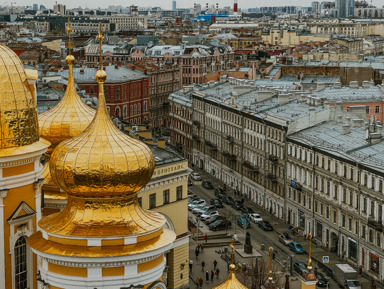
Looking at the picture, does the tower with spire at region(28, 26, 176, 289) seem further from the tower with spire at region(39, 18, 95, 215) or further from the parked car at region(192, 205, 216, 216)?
the parked car at region(192, 205, 216, 216)

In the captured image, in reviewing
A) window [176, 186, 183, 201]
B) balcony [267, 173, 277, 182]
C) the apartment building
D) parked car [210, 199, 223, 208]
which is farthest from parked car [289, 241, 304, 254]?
parked car [210, 199, 223, 208]

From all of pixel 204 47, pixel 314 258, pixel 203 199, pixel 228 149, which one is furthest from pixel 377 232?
pixel 204 47

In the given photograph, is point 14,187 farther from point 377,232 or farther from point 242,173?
point 242,173

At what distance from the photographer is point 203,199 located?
75125 millimetres

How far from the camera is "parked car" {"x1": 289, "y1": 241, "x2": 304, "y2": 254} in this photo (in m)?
58.1

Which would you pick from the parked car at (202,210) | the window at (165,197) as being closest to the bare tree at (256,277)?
the window at (165,197)

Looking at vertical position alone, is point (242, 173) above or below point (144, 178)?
below

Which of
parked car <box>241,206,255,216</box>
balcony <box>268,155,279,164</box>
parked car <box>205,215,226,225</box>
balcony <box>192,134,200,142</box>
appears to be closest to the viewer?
parked car <box>205,215,226,225</box>

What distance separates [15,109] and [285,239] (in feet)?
129

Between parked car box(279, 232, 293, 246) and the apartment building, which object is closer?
the apartment building

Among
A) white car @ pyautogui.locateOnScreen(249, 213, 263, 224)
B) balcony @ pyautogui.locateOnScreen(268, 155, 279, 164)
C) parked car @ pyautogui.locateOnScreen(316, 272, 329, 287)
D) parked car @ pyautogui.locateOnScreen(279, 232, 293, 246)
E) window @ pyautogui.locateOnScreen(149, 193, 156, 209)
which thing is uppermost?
window @ pyautogui.locateOnScreen(149, 193, 156, 209)

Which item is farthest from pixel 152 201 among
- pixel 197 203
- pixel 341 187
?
pixel 197 203

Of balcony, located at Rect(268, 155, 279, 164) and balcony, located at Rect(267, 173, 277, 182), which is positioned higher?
balcony, located at Rect(268, 155, 279, 164)

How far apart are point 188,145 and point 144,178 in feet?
252
